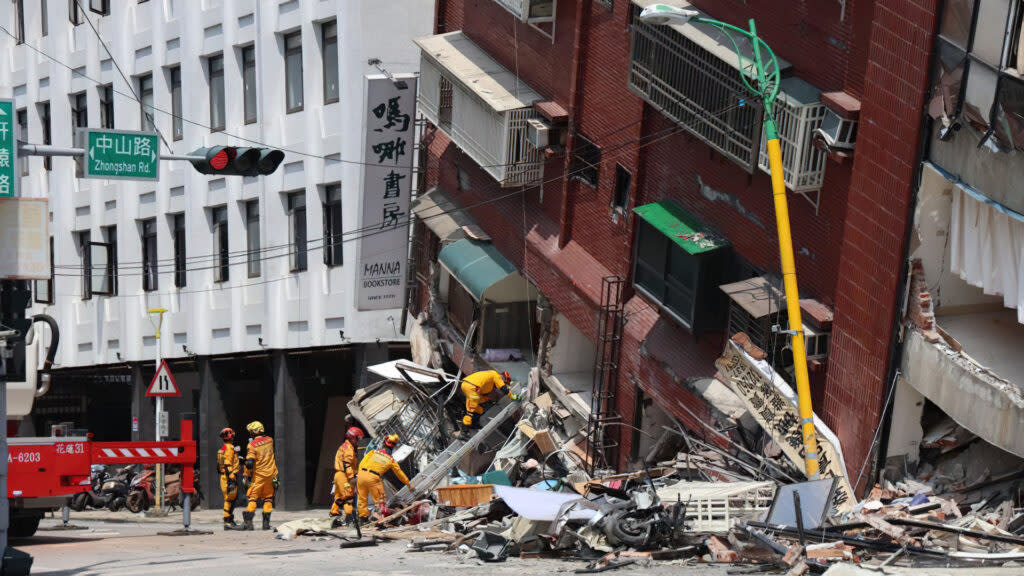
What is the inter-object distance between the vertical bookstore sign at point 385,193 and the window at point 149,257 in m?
10.6

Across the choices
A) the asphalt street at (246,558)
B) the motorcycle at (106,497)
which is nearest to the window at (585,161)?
the asphalt street at (246,558)

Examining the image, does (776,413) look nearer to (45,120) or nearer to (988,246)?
(988,246)

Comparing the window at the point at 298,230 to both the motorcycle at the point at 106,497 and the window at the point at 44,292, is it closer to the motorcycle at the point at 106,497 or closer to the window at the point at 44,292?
the motorcycle at the point at 106,497

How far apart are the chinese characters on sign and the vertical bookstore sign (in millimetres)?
9893

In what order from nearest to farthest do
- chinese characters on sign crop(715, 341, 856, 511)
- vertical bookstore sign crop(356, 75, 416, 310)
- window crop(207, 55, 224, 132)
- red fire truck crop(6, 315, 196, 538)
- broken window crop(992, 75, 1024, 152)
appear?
broken window crop(992, 75, 1024, 152) < chinese characters on sign crop(715, 341, 856, 511) < red fire truck crop(6, 315, 196, 538) < vertical bookstore sign crop(356, 75, 416, 310) < window crop(207, 55, 224, 132)

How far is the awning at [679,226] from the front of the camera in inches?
749

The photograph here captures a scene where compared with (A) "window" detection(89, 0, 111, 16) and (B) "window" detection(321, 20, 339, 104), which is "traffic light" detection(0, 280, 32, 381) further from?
(A) "window" detection(89, 0, 111, 16)

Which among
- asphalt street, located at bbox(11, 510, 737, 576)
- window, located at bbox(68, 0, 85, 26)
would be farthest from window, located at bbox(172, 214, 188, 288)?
asphalt street, located at bbox(11, 510, 737, 576)

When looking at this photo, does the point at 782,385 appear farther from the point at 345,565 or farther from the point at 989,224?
the point at 345,565

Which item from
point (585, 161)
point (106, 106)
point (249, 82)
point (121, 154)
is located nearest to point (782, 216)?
A: point (585, 161)

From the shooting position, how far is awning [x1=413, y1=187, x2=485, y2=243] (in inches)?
1001

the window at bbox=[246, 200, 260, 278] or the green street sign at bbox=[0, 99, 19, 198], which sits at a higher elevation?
the green street sign at bbox=[0, 99, 19, 198]

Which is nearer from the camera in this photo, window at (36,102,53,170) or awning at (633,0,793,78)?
awning at (633,0,793,78)

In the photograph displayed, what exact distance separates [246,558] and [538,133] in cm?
897
